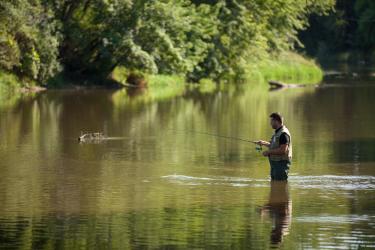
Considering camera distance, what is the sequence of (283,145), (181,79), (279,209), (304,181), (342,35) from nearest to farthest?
(279,209)
(283,145)
(304,181)
(181,79)
(342,35)

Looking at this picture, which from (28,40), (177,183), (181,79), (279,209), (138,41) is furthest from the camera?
(181,79)

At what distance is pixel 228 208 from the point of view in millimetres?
17172

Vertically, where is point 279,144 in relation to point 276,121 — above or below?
below

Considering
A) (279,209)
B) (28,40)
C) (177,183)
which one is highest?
(28,40)

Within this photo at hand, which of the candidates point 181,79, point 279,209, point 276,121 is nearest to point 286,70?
point 181,79

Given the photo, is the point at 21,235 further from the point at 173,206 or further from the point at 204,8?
the point at 204,8

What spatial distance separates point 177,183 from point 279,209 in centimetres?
336

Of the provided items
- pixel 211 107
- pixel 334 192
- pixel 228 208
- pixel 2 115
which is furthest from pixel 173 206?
pixel 211 107

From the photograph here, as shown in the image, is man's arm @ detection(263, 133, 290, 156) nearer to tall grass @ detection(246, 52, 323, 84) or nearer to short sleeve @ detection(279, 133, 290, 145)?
short sleeve @ detection(279, 133, 290, 145)

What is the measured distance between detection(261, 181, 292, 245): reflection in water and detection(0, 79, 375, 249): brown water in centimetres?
3

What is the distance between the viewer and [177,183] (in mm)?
20047

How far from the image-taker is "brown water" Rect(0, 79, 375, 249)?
1475 cm

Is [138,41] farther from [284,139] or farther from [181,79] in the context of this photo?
[284,139]

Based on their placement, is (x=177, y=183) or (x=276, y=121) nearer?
(x=276, y=121)
